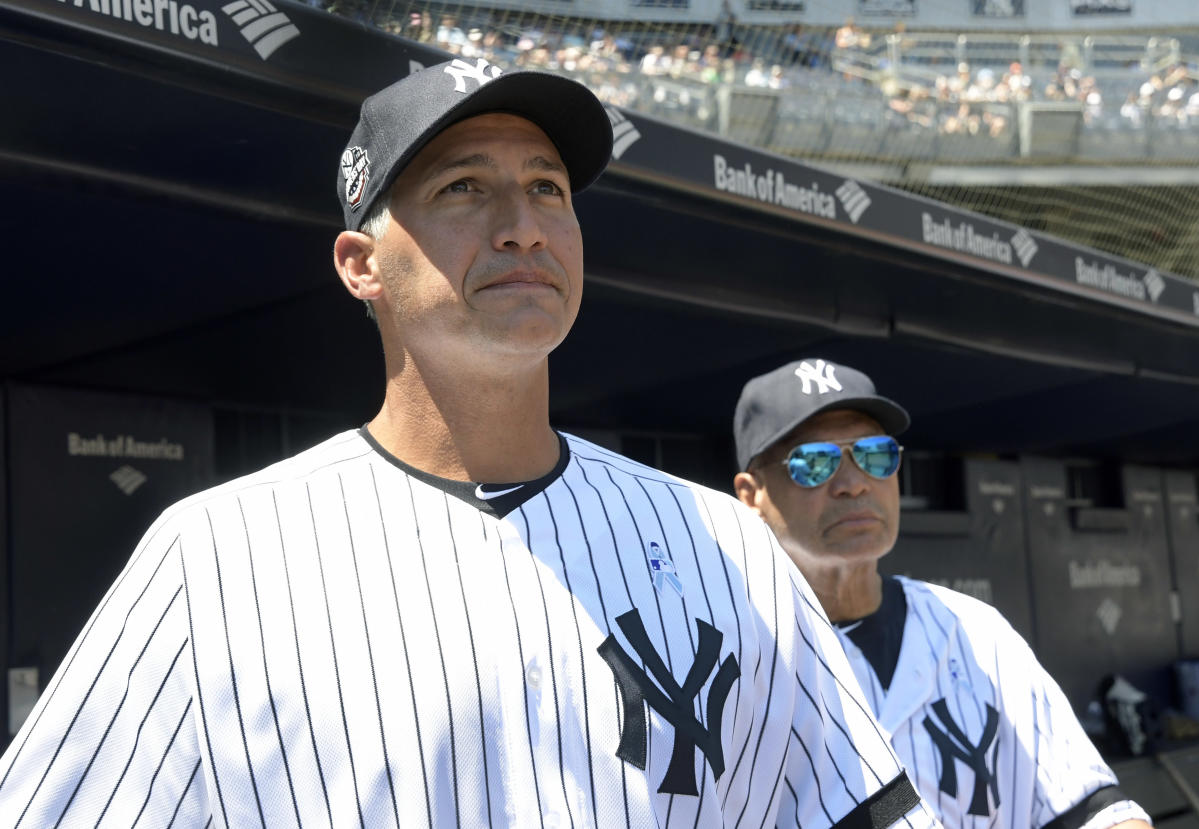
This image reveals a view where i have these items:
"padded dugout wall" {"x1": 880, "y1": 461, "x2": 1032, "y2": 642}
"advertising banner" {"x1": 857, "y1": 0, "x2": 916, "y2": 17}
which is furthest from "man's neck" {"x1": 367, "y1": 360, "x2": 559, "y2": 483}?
"advertising banner" {"x1": 857, "y1": 0, "x2": 916, "y2": 17}

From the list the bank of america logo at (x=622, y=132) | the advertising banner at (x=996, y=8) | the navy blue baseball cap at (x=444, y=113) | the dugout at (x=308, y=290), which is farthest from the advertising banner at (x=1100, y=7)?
the navy blue baseball cap at (x=444, y=113)

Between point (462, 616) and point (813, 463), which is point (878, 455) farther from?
point (462, 616)

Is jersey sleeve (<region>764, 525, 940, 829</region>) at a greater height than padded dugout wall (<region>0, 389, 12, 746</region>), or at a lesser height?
lesser

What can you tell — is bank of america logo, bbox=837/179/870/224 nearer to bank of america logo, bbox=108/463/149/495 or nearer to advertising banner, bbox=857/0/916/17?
bank of america logo, bbox=108/463/149/495

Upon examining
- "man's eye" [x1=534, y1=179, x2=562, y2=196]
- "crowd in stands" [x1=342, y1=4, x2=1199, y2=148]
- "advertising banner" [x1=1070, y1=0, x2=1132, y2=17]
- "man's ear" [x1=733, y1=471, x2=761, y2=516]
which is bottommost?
"man's ear" [x1=733, y1=471, x2=761, y2=516]

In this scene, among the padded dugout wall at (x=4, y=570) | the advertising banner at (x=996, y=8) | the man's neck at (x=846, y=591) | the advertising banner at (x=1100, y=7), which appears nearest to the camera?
the man's neck at (x=846, y=591)

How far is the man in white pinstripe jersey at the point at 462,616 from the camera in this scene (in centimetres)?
108

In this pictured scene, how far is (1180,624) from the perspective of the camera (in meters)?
6.89

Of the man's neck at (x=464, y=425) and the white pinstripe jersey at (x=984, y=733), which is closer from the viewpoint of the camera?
the man's neck at (x=464, y=425)

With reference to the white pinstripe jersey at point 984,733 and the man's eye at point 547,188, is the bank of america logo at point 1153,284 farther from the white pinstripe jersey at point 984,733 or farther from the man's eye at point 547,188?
the man's eye at point 547,188

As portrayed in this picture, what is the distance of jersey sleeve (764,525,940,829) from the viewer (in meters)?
1.28

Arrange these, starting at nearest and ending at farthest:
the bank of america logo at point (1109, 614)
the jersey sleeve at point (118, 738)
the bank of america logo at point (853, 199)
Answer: the jersey sleeve at point (118, 738) < the bank of america logo at point (853, 199) < the bank of america logo at point (1109, 614)

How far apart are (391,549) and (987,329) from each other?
3185 mm

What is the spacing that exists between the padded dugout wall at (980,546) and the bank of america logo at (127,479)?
10.1 feet
